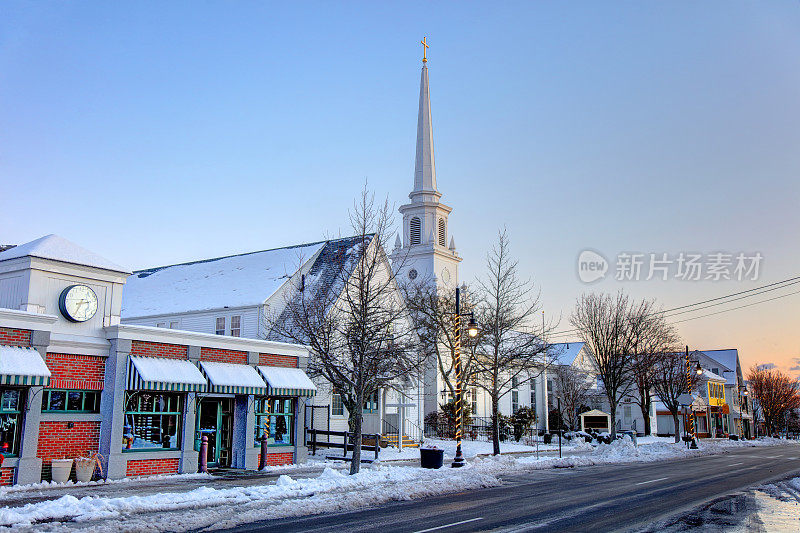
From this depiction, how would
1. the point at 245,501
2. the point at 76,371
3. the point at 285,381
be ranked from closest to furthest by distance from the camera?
the point at 245,501 < the point at 76,371 < the point at 285,381

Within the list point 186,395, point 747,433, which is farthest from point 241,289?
point 747,433

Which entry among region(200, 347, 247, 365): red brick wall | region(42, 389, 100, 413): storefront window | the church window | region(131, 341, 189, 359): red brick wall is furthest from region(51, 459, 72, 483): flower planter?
the church window

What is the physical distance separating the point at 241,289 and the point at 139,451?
63.9 ft

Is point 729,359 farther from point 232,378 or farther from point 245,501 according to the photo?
point 245,501

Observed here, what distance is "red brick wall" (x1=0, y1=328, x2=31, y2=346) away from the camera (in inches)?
714

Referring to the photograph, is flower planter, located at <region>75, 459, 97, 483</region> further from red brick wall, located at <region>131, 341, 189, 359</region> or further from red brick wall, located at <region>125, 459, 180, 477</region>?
red brick wall, located at <region>131, 341, 189, 359</region>

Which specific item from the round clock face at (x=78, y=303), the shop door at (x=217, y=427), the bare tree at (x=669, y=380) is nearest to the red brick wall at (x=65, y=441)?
the round clock face at (x=78, y=303)

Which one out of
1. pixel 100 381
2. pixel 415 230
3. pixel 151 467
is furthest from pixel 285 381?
pixel 415 230

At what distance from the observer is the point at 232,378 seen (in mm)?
23109

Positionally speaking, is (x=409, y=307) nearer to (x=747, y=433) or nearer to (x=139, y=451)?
(x=139, y=451)

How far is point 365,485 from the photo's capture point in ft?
62.3

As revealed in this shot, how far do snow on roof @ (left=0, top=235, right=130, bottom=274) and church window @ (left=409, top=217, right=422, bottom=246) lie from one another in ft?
121

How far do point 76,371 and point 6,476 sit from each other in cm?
333

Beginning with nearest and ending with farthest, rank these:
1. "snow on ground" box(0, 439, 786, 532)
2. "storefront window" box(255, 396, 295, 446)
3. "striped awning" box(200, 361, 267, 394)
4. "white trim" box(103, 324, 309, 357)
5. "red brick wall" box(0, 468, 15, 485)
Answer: "snow on ground" box(0, 439, 786, 532)
"red brick wall" box(0, 468, 15, 485)
"white trim" box(103, 324, 309, 357)
"striped awning" box(200, 361, 267, 394)
"storefront window" box(255, 396, 295, 446)
